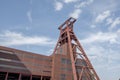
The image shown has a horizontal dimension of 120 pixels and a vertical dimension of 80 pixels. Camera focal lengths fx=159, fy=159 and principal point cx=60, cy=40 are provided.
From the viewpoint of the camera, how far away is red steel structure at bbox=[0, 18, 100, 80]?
1453 inches

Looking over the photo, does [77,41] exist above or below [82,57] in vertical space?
above

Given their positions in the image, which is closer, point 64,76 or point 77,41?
point 64,76

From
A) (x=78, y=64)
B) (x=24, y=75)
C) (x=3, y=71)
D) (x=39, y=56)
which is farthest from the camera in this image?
(x=78, y=64)

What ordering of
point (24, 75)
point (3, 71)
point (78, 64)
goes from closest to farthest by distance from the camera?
point (3, 71) → point (24, 75) → point (78, 64)

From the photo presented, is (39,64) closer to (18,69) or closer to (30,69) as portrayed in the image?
(30,69)

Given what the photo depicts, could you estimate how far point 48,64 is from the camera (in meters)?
42.2

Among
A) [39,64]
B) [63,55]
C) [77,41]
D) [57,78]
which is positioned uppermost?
[77,41]

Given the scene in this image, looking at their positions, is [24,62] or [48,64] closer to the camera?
[24,62]

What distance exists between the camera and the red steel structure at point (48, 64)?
3691 cm

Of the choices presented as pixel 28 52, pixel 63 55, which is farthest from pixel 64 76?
pixel 28 52

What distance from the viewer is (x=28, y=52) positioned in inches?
1582

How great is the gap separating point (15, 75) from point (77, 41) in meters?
19.8

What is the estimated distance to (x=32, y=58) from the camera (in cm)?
4028

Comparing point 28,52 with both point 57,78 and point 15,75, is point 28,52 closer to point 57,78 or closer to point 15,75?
point 15,75
